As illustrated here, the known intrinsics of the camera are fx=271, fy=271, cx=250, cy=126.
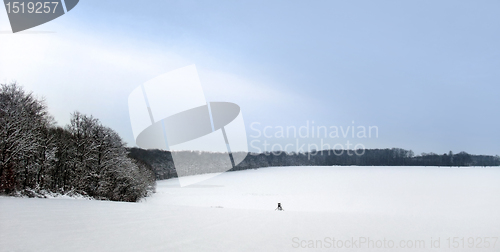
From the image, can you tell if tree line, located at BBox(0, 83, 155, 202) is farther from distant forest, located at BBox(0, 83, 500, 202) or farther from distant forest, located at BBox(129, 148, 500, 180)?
distant forest, located at BBox(129, 148, 500, 180)

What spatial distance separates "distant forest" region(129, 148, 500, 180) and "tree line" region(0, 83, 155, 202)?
43.9 metres

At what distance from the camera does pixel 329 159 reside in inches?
3866

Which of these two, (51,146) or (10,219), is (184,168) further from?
(10,219)

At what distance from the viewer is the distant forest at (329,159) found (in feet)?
248

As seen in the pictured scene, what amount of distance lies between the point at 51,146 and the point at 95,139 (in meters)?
3.40

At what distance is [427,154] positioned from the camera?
88.0 meters

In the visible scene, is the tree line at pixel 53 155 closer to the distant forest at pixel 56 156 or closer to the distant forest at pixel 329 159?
the distant forest at pixel 56 156

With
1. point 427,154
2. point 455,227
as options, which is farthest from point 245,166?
point 455,227

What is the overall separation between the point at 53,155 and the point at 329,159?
8827 centimetres

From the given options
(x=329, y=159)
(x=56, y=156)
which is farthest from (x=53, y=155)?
(x=329, y=159)

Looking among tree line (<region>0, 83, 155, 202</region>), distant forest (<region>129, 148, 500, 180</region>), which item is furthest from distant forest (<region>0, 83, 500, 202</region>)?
distant forest (<region>129, 148, 500, 180</region>)

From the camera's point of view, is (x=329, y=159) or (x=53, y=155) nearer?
(x=53, y=155)

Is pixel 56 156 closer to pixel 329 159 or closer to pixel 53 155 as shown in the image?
pixel 53 155

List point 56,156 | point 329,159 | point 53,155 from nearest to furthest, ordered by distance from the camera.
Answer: point 53,155, point 56,156, point 329,159
